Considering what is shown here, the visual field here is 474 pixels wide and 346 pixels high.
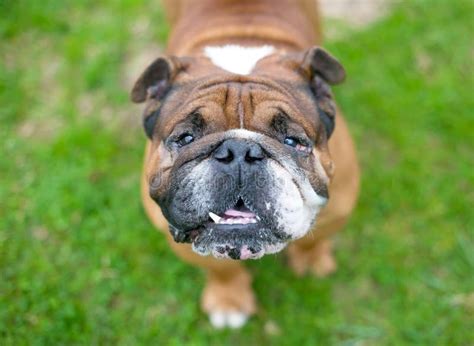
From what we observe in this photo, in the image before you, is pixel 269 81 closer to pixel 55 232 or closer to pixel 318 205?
pixel 318 205

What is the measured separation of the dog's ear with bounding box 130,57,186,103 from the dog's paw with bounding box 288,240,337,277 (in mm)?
1492

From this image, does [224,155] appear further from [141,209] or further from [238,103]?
[141,209]

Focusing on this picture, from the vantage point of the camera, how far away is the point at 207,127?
8.62ft

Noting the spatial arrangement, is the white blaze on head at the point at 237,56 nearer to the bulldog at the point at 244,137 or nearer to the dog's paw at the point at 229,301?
the bulldog at the point at 244,137

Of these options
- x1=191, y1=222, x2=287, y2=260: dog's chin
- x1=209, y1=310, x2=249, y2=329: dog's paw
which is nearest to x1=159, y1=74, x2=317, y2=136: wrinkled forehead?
x1=191, y1=222, x2=287, y2=260: dog's chin

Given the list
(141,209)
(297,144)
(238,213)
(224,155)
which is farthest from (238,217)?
(141,209)

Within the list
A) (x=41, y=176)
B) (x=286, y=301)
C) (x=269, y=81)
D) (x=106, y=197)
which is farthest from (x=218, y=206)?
(x=41, y=176)

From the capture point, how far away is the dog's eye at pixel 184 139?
265 cm

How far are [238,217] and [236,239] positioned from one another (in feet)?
0.31

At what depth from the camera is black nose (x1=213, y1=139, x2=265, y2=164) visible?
2.36m

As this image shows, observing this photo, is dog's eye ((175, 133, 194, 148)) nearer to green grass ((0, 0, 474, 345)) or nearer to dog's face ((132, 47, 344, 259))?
dog's face ((132, 47, 344, 259))

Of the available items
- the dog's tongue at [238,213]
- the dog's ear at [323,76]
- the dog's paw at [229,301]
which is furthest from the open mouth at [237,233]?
the dog's paw at [229,301]

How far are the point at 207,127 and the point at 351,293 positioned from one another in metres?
1.90

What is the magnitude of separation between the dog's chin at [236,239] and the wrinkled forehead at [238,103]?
471 mm
